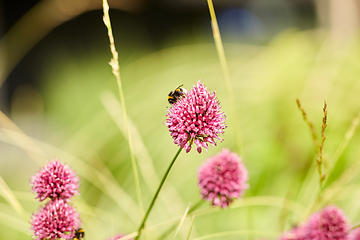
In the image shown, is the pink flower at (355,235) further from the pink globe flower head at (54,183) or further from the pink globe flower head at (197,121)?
the pink globe flower head at (54,183)

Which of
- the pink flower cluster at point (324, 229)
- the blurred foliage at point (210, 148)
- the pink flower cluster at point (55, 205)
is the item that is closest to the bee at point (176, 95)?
the pink flower cluster at point (55, 205)

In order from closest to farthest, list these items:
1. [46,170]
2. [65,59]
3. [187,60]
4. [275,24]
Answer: [46,170] → [187,60] → [65,59] → [275,24]

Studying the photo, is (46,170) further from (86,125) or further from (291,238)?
(86,125)

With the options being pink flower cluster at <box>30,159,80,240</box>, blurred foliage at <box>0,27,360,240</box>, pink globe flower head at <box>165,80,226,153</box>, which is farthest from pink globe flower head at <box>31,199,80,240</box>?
blurred foliage at <box>0,27,360,240</box>

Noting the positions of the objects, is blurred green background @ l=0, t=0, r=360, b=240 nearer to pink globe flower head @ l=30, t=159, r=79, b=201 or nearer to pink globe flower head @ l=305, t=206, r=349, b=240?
pink globe flower head @ l=305, t=206, r=349, b=240

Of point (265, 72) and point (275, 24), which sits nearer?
point (265, 72)

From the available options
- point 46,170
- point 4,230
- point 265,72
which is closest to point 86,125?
point 4,230

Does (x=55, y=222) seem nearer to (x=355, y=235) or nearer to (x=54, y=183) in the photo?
(x=54, y=183)
